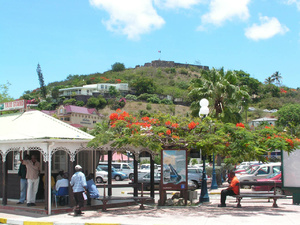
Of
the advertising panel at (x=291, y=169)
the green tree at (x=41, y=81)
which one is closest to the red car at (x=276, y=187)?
the advertising panel at (x=291, y=169)

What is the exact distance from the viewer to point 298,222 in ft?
36.8

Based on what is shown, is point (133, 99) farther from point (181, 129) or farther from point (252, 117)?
point (181, 129)

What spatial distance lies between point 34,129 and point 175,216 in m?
6.15

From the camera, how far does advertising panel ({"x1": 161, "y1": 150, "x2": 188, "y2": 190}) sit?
48.0 ft

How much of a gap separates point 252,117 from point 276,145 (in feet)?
309

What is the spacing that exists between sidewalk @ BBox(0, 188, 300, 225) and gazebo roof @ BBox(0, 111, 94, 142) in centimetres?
276

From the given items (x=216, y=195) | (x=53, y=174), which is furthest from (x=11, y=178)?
(x=216, y=195)

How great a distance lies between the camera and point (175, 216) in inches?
496

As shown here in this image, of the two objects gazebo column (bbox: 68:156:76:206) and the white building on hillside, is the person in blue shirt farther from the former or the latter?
the white building on hillside

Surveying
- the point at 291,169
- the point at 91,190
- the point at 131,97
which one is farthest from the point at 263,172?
the point at 131,97

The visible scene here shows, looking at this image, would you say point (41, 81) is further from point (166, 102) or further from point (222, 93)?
point (222, 93)

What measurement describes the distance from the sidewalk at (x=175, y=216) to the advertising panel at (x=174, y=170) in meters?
0.89

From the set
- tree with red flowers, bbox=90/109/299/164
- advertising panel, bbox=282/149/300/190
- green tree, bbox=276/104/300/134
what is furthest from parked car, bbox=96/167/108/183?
green tree, bbox=276/104/300/134

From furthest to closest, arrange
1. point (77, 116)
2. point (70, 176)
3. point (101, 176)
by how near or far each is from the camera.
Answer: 1. point (77, 116)
2. point (101, 176)
3. point (70, 176)
